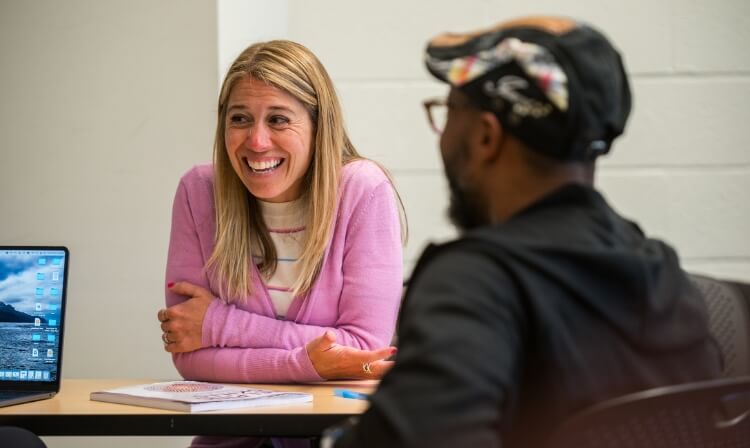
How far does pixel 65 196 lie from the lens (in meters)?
2.95

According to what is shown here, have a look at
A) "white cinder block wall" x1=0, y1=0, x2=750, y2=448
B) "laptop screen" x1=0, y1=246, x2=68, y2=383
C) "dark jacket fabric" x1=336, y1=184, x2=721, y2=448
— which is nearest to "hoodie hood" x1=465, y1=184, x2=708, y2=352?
"dark jacket fabric" x1=336, y1=184, x2=721, y2=448

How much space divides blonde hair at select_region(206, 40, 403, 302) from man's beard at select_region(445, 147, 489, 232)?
106 cm

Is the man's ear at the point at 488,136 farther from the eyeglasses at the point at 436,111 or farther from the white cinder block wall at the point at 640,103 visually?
the white cinder block wall at the point at 640,103

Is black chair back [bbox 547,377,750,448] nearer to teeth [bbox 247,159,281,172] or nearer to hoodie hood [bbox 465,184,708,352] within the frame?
hoodie hood [bbox 465,184,708,352]

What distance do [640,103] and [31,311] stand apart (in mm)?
2011

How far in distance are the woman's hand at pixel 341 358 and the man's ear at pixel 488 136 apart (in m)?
0.95

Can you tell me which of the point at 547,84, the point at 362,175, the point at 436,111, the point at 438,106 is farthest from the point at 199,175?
the point at 547,84

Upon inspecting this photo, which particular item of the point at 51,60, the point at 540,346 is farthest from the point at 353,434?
the point at 51,60

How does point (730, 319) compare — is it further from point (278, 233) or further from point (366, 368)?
point (278, 233)

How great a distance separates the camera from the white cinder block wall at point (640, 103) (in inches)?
121

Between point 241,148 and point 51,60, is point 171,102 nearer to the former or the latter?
point 51,60

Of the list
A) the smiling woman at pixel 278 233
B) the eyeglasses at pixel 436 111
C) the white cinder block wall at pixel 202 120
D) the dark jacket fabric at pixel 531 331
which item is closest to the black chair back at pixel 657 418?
the dark jacket fabric at pixel 531 331

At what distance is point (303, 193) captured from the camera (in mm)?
2215

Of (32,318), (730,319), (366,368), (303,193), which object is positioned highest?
(303,193)
